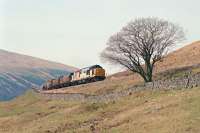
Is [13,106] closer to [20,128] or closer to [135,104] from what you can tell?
[20,128]

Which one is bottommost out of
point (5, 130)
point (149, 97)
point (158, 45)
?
point (5, 130)

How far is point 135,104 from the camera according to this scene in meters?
54.8

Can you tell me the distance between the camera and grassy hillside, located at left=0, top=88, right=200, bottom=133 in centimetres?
3944

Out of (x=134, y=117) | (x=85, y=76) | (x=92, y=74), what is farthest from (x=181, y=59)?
(x=134, y=117)

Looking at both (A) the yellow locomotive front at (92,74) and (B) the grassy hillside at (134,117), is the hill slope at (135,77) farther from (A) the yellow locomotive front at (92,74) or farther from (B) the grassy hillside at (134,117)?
(B) the grassy hillside at (134,117)

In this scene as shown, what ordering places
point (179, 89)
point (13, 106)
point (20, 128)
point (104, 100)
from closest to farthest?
point (179, 89) < point (20, 128) < point (104, 100) < point (13, 106)

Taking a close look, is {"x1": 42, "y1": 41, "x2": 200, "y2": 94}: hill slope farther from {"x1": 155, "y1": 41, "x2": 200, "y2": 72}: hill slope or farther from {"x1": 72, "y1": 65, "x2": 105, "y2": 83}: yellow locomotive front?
{"x1": 72, "y1": 65, "x2": 105, "y2": 83}: yellow locomotive front

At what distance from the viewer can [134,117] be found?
4691 cm

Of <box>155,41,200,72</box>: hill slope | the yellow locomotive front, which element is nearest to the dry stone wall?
the yellow locomotive front

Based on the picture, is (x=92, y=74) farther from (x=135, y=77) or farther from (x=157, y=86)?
(x=157, y=86)

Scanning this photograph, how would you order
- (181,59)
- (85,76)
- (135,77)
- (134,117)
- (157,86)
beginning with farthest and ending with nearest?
1. (85,76)
2. (181,59)
3. (135,77)
4. (157,86)
5. (134,117)

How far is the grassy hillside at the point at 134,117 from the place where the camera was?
39.4 metres

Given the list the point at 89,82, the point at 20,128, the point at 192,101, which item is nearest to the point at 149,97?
the point at 192,101

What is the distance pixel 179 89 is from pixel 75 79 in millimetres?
61087
